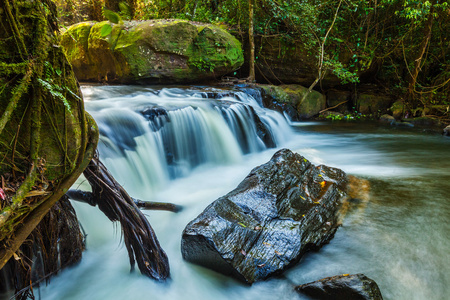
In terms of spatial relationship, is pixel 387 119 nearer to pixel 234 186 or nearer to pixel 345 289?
pixel 234 186

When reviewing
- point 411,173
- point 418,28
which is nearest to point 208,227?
point 411,173

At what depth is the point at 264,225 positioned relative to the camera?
303 centimetres

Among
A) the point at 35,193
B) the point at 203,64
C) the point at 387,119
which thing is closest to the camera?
the point at 35,193

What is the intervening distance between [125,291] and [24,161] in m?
1.60

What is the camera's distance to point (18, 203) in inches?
54.1

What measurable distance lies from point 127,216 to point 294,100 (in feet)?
29.4

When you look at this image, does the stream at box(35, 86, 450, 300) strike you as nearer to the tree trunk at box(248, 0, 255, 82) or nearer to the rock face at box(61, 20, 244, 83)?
the rock face at box(61, 20, 244, 83)

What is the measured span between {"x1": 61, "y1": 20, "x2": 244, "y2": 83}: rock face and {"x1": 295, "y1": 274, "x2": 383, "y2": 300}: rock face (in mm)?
7605

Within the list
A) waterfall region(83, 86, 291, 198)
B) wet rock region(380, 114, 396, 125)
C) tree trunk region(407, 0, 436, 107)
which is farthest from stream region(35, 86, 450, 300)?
tree trunk region(407, 0, 436, 107)

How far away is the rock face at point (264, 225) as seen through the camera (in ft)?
8.81

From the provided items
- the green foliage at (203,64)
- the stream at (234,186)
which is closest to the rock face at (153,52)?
the green foliage at (203,64)

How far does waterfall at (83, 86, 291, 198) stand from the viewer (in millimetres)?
4664

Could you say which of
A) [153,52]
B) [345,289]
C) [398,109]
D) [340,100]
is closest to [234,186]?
[345,289]

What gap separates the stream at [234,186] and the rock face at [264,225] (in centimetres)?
13
